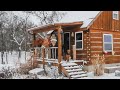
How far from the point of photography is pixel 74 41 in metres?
12.8

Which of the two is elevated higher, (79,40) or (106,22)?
(106,22)

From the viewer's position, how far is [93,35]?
12289mm

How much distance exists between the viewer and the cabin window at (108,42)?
506 inches

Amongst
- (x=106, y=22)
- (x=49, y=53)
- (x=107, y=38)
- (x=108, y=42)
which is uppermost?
(x=106, y=22)

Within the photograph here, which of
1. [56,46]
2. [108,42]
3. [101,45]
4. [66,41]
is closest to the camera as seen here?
[101,45]

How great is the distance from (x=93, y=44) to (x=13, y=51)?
3847mm

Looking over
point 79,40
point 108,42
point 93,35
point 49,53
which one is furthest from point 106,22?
point 49,53

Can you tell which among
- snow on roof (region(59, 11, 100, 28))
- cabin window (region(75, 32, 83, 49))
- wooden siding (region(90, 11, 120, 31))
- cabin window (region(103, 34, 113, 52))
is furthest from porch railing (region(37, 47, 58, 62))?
cabin window (region(103, 34, 113, 52))

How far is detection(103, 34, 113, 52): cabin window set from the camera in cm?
1284

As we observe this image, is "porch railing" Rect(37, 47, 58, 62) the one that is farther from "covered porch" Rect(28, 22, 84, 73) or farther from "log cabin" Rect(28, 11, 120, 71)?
"log cabin" Rect(28, 11, 120, 71)

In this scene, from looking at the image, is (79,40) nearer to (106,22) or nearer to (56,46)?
(56,46)

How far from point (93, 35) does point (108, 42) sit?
1139 millimetres

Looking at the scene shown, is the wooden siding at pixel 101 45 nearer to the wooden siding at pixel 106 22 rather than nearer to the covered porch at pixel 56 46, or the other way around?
the wooden siding at pixel 106 22
